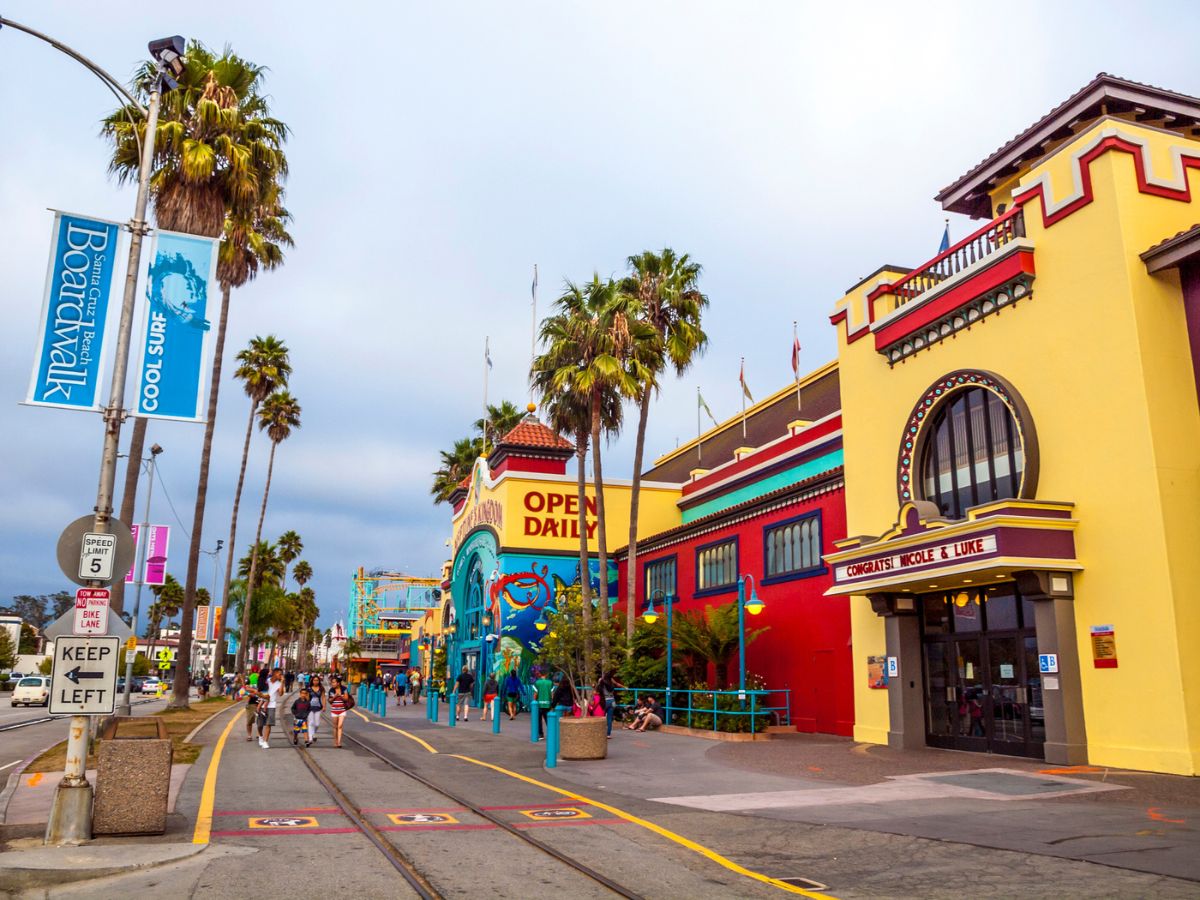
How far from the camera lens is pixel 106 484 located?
9734mm

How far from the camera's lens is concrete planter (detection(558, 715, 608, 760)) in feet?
56.0

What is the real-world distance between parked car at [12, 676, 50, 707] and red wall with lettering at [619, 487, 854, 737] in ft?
116

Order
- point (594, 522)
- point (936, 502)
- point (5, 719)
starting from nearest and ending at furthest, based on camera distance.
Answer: point (936, 502)
point (5, 719)
point (594, 522)

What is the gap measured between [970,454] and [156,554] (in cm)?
2607

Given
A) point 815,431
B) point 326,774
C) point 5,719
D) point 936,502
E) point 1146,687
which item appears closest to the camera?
point 1146,687

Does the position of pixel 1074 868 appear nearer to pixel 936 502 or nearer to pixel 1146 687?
pixel 1146 687

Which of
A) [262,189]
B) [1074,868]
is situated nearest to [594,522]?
[262,189]

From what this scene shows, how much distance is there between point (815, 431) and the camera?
2680 cm

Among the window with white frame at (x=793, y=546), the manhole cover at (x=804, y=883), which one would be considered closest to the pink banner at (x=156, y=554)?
the window with white frame at (x=793, y=546)

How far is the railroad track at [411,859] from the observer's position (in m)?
7.05

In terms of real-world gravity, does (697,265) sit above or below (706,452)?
above

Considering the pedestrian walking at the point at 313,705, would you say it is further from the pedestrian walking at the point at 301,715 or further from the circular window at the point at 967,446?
the circular window at the point at 967,446

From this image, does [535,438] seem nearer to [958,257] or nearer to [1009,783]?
[958,257]

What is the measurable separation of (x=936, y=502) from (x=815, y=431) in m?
8.36
